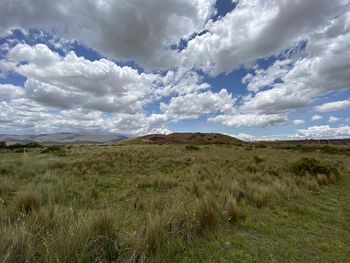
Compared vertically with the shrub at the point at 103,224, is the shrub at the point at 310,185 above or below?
below

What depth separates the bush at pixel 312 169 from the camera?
1377 cm

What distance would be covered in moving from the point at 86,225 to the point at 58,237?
48 cm

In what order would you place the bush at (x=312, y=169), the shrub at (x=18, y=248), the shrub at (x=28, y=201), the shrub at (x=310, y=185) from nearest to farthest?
the shrub at (x=18, y=248) < the shrub at (x=28, y=201) < the shrub at (x=310, y=185) < the bush at (x=312, y=169)

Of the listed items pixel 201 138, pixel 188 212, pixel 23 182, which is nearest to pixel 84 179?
pixel 23 182

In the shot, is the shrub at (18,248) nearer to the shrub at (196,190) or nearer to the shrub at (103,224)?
the shrub at (103,224)

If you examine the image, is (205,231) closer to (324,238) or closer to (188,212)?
(188,212)

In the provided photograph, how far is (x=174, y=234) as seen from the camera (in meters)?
4.62

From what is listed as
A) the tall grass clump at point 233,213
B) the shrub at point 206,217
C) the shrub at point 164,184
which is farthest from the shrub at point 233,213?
the shrub at point 164,184

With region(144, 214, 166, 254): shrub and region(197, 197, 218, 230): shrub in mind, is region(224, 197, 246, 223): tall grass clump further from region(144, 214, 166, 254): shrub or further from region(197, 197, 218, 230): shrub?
region(144, 214, 166, 254): shrub

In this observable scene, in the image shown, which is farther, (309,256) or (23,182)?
(23,182)

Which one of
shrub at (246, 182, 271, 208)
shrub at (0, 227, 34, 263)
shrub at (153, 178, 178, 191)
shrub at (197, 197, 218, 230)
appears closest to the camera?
shrub at (0, 227, 34, 263)

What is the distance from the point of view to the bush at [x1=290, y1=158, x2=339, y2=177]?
1377cm

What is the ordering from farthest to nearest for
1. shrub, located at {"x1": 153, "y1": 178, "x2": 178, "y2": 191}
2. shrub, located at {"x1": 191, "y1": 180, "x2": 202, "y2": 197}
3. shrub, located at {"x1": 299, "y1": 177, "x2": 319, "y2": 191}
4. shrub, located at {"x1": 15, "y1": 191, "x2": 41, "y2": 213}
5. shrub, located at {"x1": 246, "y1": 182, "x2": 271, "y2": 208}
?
shrub, located at {"x1": 299, "y1": 177, "x2": 319, "y2": 191} < shrub, located at {"x1": 153, "y1": 178, "x2": 178, "y2": 191} < shrub, located at {"x1": 191, "y1": 180, "x2": 202, "y2": 197} < shrub, located at {"x1": 246, "y1": 182, "x2": 271, "y2": 208} < shrub, located at {"x1": 15, "y1": 191, "x2": 41, "y2": 213}

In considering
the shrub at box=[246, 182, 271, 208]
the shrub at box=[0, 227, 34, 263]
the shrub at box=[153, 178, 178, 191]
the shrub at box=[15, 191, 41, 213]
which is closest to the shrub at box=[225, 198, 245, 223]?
the shrub at box=[246, 182, 271, 208]
